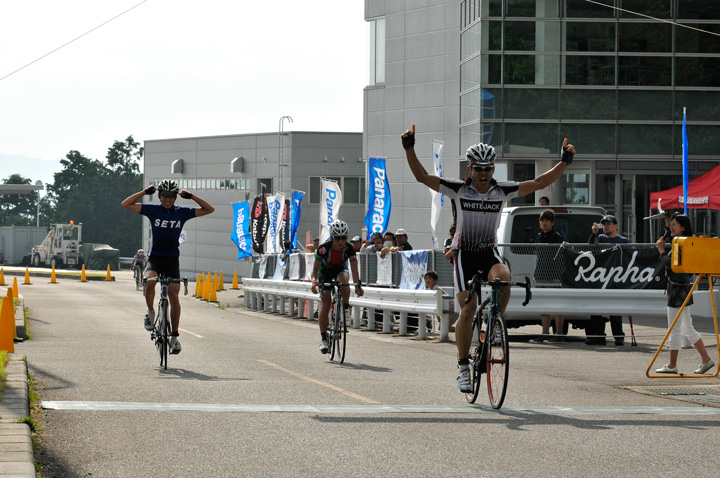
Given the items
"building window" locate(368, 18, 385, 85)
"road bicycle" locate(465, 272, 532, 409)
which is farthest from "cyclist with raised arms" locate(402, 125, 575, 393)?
"building window" locate(368, 18, 385, 85)

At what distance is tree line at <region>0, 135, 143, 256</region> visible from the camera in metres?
131

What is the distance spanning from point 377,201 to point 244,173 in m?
49.3

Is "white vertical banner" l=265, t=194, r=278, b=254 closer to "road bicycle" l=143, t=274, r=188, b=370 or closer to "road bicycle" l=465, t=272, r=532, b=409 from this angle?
"road bicycle" l=143, t=274, r=188, b=370

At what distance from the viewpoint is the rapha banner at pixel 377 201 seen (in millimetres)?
27531

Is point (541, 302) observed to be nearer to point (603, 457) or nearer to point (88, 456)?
point (603, 457)

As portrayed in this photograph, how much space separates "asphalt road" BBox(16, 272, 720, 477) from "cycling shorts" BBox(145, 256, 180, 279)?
1.10 meters

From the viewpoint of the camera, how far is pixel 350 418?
784cm

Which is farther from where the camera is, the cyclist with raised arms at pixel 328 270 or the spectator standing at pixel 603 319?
the spectator standing at pixel 603 319

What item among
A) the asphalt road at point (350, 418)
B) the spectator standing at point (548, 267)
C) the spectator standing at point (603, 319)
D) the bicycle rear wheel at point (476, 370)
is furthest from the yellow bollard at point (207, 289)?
the bicycle rear wheel at point (476, 370)

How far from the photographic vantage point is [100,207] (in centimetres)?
13538

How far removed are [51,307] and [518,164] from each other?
16.3 meters

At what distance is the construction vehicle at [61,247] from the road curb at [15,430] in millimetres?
75704

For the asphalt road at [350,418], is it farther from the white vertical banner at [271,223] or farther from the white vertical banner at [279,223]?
the white vertical banner at [271,223]

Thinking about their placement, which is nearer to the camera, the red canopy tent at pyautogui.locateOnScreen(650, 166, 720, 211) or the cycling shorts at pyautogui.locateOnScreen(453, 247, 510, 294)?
the cycling shorts at pyautogui.locateOnScreen(453, 247, 510, 294)
